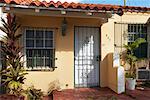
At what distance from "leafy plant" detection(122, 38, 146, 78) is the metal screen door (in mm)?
1385

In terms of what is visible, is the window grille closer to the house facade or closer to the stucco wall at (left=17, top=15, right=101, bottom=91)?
the house facade

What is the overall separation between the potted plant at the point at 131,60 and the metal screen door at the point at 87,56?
1381 millimetres

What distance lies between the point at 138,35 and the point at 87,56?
9.35 ft

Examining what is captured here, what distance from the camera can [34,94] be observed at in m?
11.0

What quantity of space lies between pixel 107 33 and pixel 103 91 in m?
2.76

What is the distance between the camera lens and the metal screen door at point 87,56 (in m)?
12.6

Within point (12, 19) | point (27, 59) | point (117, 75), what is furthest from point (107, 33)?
point (12, 19)

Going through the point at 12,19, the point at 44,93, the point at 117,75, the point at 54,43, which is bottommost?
the point at 44,93

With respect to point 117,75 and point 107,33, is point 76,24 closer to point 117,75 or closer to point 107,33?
point 107,33

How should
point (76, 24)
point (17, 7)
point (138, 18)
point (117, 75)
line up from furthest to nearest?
point (138, 18) → point (76, 24) → point (117, 75) → point (17, 7)

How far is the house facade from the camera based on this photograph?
1182cm

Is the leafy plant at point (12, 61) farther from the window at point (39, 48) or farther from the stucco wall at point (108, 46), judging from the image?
the stucco wall at point (108, 46)

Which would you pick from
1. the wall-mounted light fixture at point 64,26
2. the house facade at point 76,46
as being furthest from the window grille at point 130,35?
the wall-mounted light fixture at point 64,26

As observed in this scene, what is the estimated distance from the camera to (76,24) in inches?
491
